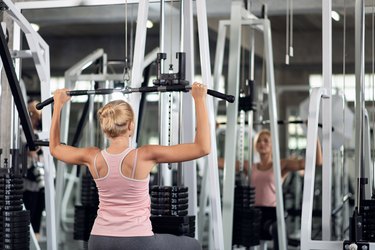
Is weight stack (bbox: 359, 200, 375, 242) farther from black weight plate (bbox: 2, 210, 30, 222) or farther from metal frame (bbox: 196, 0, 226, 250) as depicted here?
black weight plate (bbox: 2, 210, 30, 222)

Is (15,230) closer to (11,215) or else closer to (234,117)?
(11,215)

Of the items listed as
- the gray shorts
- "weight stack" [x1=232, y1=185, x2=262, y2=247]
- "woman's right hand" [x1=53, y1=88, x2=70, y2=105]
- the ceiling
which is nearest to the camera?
the gray shorts

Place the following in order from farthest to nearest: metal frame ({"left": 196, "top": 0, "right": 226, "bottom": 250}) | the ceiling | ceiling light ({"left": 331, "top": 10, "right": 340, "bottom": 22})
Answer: the ceiling
ceiling light ({"left": 331, "top": 10, "right": 340, "bottom": 22})
metal frame ({"left": 196, "top": 0, "right": 226, "bottom": 250})

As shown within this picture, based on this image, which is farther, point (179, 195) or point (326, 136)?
point (326, 136)

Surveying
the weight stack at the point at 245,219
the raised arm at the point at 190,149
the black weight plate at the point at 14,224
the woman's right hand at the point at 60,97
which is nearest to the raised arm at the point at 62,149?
the woman's right hand at the point at 60,97

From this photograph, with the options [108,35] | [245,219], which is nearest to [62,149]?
[245,219]

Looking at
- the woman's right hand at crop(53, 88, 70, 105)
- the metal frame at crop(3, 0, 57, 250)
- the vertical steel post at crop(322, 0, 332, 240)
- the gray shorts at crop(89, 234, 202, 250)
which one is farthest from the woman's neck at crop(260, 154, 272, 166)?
the gray shorts at crop(89, 234, 202, 250)

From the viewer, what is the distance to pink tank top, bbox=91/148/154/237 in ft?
13.5

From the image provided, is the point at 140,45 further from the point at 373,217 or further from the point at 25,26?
the point at 373,217

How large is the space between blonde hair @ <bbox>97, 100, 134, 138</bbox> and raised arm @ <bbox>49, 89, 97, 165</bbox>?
176 millimetres

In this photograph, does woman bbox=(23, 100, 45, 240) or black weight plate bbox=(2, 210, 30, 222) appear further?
woman bbox=(23, 100, 45, 240)

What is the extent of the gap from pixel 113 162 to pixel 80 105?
915 cm

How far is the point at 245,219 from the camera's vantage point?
7402 millimetres

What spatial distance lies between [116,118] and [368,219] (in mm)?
1744
